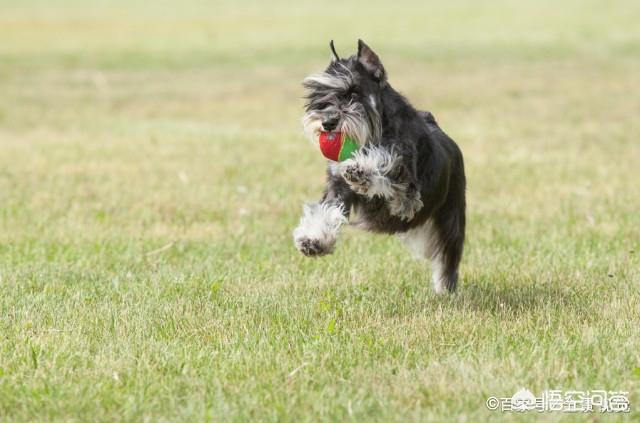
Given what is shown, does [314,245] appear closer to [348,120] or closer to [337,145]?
[337,145]

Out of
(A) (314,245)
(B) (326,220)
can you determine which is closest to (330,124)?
(B) (326,220)

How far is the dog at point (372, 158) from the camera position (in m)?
6.25

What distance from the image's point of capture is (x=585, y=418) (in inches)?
183

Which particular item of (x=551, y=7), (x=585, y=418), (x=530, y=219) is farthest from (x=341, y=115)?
(x=551, y=7)

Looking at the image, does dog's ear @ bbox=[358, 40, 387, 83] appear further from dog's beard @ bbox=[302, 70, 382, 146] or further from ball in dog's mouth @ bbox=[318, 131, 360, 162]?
ball in dog's mouth @ bbox=[318, 131, 360, 162]

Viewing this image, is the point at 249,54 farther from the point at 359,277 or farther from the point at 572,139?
the point at 359,277

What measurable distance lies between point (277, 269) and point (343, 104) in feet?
7.24

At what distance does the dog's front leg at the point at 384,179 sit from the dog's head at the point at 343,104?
0.43 feet

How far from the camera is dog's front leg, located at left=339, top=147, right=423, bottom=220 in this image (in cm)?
624

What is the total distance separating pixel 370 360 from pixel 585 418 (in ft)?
4.38

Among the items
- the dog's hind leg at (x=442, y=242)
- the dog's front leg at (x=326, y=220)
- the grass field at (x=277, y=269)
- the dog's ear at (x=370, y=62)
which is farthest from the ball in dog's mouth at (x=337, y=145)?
the dog's hind leg at (x=442, y=242)

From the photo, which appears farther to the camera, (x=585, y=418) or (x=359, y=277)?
(x=359, y=277)

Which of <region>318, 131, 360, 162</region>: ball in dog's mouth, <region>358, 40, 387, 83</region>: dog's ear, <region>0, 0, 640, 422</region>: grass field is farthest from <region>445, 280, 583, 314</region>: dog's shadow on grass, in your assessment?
<region>358, 40, 387, 83</region>: dog's ear

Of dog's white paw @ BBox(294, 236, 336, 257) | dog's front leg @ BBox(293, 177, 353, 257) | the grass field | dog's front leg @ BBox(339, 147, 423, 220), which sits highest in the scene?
dog's front leg @ BBox(339, 147, 423, 220)
